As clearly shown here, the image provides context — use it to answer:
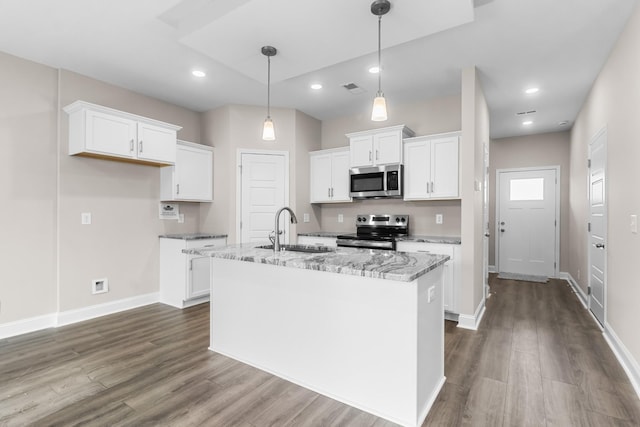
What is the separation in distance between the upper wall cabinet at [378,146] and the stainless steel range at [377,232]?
819 millimetres

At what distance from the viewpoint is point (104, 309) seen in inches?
148

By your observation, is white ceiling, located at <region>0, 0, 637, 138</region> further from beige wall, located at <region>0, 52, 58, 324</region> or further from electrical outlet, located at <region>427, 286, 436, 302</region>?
electrical outlet, located at <region>427, 286, 436, 302</region>

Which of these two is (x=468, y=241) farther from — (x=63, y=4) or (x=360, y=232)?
(x=63, y=4)

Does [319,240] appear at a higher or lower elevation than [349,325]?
higher

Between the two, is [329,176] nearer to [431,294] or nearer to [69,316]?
[431,294]

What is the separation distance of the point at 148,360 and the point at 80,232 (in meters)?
1.86

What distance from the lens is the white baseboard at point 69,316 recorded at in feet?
10.3

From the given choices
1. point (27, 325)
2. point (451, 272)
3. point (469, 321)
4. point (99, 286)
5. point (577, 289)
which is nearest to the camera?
point (27, 325)

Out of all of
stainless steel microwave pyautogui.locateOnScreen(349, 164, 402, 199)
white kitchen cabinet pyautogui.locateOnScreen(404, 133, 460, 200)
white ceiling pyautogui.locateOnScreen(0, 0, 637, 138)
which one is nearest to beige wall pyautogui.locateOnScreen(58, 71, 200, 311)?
white ceiling pyautogui.locateOnScreen(0, 0, 637, 138)

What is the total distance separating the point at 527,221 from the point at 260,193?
503cm

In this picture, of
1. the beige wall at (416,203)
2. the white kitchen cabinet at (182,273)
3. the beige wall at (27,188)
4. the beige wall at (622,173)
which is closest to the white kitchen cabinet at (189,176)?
the white kitchen cabinet at (182,273)

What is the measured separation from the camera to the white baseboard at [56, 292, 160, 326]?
345 cm

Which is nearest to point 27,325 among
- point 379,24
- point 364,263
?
point 364,263

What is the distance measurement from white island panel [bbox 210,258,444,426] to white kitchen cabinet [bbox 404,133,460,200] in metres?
1.98
